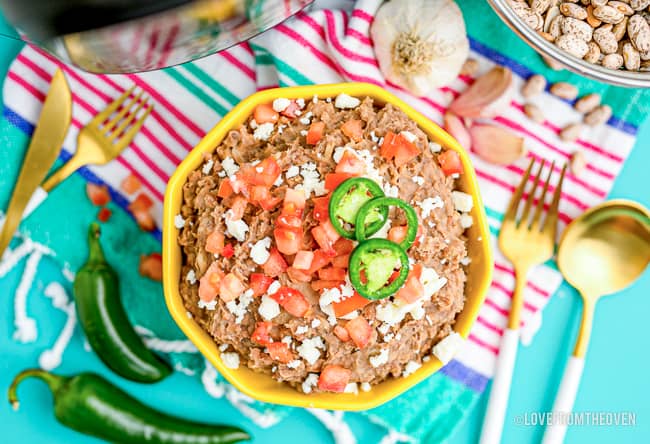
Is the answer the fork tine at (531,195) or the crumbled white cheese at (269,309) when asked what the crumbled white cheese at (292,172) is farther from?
the fork tine at (531,195)

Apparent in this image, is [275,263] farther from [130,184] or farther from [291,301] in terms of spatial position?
[130,184]

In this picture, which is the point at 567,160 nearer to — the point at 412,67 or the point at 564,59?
the point at 564,59

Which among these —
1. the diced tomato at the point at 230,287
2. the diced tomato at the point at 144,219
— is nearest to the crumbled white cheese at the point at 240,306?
the diced tomato at the point at 230,287

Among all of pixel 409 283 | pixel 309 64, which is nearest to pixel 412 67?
pixel 309 64

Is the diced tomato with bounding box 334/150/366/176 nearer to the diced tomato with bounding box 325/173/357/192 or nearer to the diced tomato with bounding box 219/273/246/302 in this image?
the diced tomato with bounding box 325/173/357/192

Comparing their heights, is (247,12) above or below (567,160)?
above

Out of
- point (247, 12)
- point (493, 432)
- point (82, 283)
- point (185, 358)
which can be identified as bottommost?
point (493, 432)

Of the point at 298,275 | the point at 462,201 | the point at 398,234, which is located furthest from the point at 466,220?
the point at 298,275
